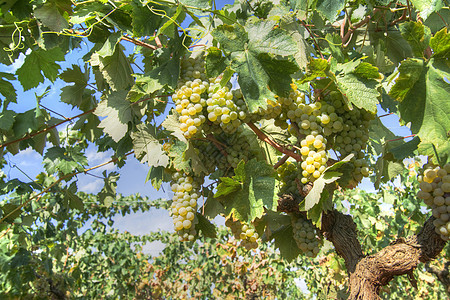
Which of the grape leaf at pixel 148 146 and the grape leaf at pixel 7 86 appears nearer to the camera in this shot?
the grape leaf at pixel 148 146

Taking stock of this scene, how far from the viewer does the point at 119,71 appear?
1.61 m

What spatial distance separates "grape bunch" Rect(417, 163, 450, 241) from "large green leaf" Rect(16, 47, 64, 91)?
203cm

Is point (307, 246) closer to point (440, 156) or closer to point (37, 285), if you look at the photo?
point (440, 156)

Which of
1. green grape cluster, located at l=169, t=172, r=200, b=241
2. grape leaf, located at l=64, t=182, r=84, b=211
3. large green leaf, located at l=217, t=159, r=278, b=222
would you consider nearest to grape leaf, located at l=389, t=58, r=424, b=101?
large green leaf, located at l=217, t=159, r=278, b=222

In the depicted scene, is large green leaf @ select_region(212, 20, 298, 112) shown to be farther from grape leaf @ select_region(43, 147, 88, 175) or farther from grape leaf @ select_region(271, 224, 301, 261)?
grape leaf @ select_region(43, 147, 88, 175)

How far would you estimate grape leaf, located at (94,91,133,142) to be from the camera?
5.75 feet

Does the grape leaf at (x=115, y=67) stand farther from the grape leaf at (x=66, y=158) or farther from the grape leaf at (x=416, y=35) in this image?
the grape leaf at (x=66, y=158)

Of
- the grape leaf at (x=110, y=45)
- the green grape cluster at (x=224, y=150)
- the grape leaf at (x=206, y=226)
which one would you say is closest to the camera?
the grape leaf at (x=110, y=45)

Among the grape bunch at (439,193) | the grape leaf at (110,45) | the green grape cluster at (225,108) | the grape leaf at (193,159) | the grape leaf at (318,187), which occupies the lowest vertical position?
the grape bunch at (439,193)

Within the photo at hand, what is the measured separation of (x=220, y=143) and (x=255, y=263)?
236 inches

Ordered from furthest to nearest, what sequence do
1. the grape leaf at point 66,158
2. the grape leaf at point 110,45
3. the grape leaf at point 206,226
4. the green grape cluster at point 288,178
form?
the grape leaf at point 66,158 → the green grape cluster at point 288,178 → the grape leaf at point 206,226 → the grape leaf at point 110,45

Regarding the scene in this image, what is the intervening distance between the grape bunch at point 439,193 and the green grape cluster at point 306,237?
1.61ft

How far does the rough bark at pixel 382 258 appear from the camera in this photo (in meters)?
1.55

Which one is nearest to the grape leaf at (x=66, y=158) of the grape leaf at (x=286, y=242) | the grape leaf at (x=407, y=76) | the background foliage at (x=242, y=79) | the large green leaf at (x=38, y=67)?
the background foliage at (x=242, y=79)
